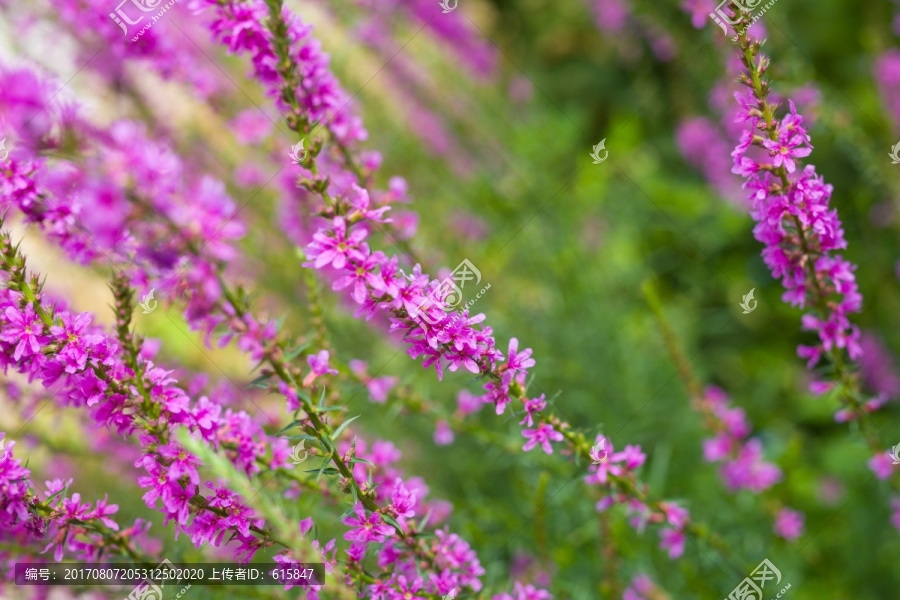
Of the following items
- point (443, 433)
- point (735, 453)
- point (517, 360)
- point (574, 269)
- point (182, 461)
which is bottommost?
point (182, 461)

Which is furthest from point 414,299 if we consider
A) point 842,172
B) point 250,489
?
point 842,172

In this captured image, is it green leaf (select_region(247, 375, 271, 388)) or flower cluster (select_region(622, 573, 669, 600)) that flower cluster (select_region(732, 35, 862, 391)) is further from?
green leaf (select_region(247, 375, 271, 388))

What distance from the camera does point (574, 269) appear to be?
3.96m

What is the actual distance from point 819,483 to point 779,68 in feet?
7.48

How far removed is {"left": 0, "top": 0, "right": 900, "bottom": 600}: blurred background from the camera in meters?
2.78

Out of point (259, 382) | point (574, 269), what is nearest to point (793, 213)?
point (259, 382)

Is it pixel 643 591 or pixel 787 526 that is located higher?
pixel 787 526

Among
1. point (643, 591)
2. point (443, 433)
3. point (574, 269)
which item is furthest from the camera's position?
point (574, 269)

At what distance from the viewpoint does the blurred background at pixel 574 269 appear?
278 centimetres

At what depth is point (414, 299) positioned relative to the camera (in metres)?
1.51

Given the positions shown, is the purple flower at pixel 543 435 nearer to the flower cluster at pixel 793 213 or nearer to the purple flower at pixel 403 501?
the purple flower at pixel 403 501

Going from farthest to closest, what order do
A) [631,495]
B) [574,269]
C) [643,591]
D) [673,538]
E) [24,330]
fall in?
[574,269], [643,591], [673,538], [631,495], [24,330]

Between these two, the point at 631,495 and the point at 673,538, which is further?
the point at 673,538

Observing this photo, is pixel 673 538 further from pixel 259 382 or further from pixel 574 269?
pixel 574 269
